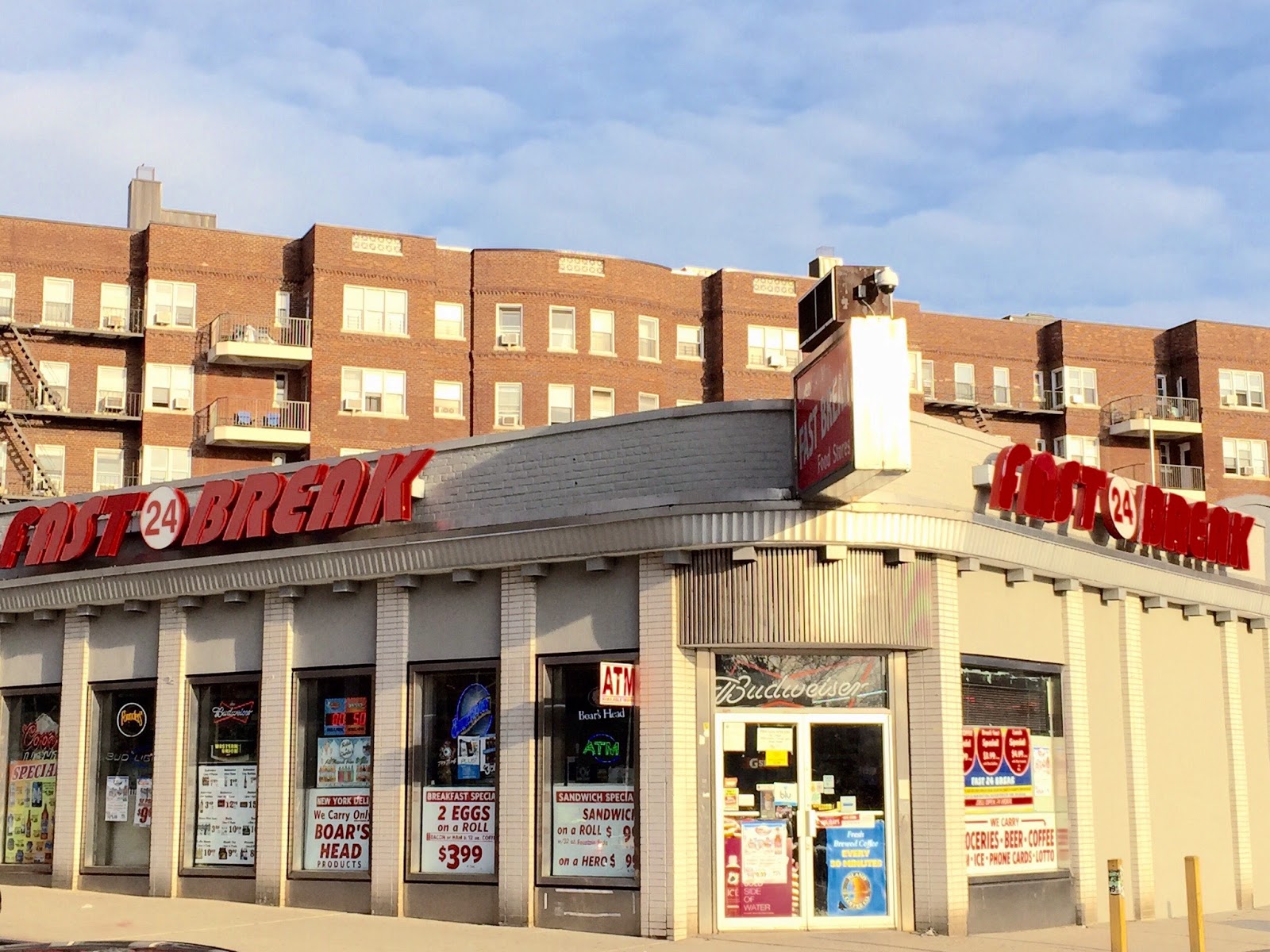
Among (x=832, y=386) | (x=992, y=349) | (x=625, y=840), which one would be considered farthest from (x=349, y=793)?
(x=992, y=349)

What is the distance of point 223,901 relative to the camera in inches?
837

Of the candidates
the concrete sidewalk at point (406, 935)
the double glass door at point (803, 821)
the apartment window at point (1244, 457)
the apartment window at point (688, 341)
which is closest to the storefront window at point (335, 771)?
the concrete sidewalk at point (406, 935)

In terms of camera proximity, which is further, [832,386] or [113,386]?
[113,386]

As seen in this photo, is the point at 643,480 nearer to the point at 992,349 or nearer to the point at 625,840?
the point at 625,840

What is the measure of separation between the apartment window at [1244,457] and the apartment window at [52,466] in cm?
4738

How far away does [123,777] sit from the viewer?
76.6 ft

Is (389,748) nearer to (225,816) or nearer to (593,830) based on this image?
(593,830)

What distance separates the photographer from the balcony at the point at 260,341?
2186 inches

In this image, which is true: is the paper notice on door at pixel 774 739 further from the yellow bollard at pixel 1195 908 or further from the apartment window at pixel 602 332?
the apartment window at pixel 602 332

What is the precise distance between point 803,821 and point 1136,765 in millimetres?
6312

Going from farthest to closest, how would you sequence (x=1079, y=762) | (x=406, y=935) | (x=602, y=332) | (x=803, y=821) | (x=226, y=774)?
(x=602, y=332) → (x=226, y=774) → (x=1079, y=762) → (x=803, y=821) → (x=406, y=935)

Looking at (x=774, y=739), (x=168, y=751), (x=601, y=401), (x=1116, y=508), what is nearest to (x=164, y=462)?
(x=601, y=401)

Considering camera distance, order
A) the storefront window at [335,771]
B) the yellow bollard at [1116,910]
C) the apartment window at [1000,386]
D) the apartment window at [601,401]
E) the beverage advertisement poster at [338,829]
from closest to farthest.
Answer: the yellow bollard at [1116,910] → the beverage advertisement poster at [338,829] → the storefront window at [335,771] → the apartment window at [601,401] → the apartment window at [1000,386]

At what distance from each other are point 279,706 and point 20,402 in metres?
39.4
